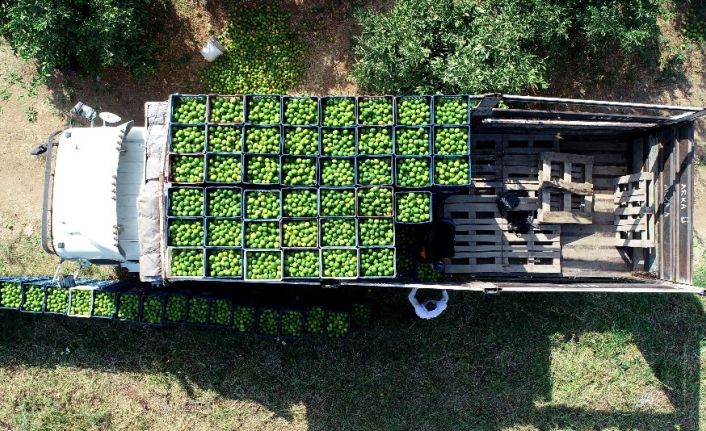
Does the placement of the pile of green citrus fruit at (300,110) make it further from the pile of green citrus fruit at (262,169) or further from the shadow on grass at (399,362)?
the shadow on grass at (399,362)

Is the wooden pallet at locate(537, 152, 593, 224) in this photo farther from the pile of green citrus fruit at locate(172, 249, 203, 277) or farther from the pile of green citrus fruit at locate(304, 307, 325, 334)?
the pile of green citrus fruit at locate(172, 249, 203, 277)

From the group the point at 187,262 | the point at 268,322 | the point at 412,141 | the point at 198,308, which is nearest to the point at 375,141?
the point at 412,141

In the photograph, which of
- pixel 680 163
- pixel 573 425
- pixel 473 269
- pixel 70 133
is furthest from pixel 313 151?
pixel 573 425

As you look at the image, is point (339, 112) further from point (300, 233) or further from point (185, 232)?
point (185, 232)

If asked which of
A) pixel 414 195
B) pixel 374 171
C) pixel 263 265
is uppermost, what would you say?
pixel 374 171

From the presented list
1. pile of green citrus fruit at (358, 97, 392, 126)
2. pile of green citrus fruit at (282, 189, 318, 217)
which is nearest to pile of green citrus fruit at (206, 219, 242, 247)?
pile of green citrus fruit at (282, 189, 318, 217)

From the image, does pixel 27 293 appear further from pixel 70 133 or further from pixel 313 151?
pixel 313 151
